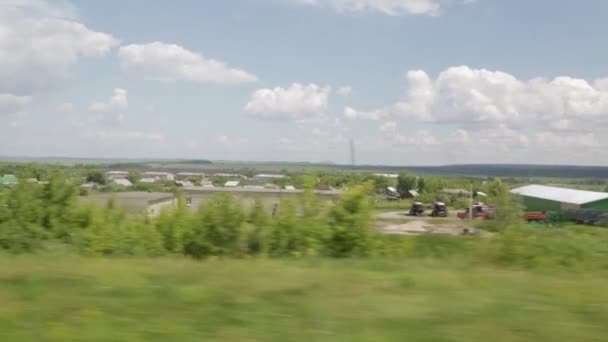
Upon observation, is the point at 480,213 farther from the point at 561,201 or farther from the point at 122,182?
the point at 122,182

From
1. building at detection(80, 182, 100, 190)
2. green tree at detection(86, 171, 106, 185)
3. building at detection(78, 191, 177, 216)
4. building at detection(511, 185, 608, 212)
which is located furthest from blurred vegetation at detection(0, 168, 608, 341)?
green tree at detection(86, 171, 106, 185)

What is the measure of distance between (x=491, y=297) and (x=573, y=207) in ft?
55.8

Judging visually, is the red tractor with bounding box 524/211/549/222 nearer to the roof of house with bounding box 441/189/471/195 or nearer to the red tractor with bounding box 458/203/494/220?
the red tractor with bounding box 458/203/494/220

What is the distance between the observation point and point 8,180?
87.5 feet

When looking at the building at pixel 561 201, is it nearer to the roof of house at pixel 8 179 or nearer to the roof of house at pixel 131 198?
the roof of house at pixel 131 198

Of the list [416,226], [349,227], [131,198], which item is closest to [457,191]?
[416,226]

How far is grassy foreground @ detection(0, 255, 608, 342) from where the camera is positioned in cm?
490

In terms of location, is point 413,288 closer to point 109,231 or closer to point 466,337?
point 466,337

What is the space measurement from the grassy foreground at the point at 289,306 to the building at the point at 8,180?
70.8ft

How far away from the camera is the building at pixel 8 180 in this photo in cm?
2632

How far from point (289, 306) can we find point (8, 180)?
965 inches

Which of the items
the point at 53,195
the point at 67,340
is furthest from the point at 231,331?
the point at 53,195

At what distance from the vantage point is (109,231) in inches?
798

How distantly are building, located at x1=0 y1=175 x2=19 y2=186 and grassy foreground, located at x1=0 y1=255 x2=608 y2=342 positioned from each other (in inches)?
850
